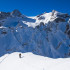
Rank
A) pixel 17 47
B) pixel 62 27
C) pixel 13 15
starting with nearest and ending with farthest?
1. pixel 17 47
2. pixel 62 27
3. pixel 13 15

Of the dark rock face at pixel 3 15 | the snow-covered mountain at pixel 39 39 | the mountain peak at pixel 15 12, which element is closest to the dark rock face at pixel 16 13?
the mountain peak at pixel 15 12

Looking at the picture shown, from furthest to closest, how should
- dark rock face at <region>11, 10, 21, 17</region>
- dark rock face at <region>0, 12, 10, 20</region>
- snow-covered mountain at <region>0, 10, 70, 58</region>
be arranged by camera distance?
dark rock face at <region>11, 10, 21, 17</region>
dark rock face at <region>0, 12, 10, 20</region>
snow-covered mountain at <region>0, 10, 70, 58</region>

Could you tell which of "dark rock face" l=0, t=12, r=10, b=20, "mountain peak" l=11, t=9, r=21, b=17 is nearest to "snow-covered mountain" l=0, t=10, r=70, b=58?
"dark rock face" l=0, t=12, r=10, b=20

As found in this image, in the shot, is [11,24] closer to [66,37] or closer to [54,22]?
[54,22]

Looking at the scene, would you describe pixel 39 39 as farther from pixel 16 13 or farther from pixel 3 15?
pixel 16 13

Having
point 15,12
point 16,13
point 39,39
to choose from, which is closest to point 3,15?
point 15,12

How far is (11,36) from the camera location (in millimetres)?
50562

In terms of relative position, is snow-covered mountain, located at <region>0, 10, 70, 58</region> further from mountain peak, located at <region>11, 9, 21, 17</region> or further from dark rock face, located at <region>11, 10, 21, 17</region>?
mountain peak, located at <region>11, 9, 21, 17</region>

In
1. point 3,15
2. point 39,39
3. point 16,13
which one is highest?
point 16,13

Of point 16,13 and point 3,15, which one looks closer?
point 3,15

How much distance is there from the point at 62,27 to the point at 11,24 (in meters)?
32.0

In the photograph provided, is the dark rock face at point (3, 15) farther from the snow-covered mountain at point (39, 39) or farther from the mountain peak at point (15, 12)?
the mountain peak at point (15, 12)

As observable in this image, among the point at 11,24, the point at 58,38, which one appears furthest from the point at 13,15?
the point at 58,38

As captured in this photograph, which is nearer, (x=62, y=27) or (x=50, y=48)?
(x=50, y=48)
